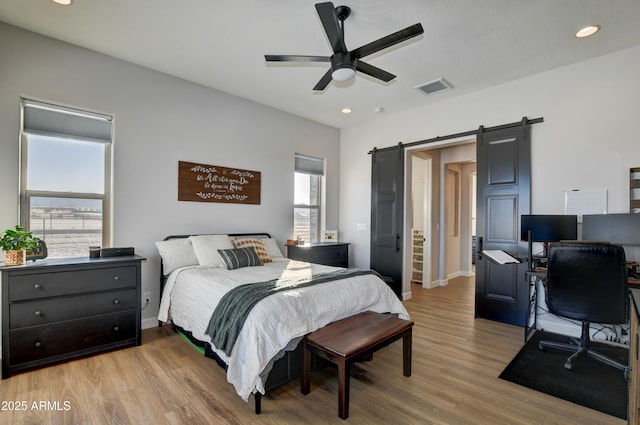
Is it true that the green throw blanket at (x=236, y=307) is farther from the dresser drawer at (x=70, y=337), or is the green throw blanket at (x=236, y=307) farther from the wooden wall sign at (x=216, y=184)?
the wooden wall sign at (x=216, y=184)

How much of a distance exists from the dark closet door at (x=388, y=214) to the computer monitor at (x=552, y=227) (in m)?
1.91

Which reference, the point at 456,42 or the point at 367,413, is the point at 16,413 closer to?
the point at 367,413

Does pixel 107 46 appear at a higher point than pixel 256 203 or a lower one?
higher

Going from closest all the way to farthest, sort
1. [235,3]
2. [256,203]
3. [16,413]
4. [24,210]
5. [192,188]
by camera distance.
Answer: [16,413] < [235,3] < [24,210] < [192,188] < [256,203]

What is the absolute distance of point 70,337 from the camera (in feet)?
8.87

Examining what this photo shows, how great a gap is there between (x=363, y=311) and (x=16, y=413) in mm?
2490

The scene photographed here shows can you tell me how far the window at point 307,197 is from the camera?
525 cm

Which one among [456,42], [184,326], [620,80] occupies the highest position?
[456,42]

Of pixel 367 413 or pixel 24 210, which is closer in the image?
pixel 367 413

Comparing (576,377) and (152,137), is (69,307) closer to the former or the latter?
(152,137)

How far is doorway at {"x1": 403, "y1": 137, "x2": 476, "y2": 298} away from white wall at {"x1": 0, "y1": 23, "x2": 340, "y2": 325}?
2.57 m

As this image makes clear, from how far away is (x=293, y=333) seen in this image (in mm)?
2150

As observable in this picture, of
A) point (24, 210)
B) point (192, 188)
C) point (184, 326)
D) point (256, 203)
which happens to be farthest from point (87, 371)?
point (256, 203)

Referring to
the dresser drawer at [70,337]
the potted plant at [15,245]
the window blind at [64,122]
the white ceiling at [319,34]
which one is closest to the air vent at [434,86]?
the white ceiling at [319,34]
